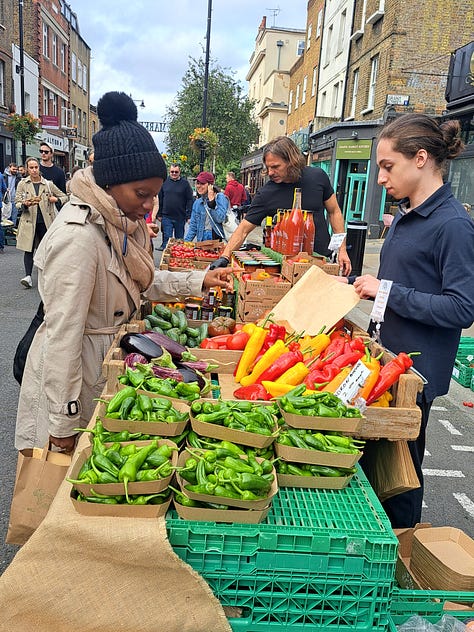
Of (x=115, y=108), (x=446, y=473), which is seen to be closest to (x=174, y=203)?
(x=446, y=473)

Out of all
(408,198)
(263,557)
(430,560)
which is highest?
(408,198)

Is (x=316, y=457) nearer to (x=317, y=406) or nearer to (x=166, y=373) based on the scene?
(x=317, y=406)

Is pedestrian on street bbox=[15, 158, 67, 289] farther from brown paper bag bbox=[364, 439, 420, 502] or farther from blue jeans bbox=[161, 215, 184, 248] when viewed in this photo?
brown paper bag bbox=[364, 439, 420, 502]

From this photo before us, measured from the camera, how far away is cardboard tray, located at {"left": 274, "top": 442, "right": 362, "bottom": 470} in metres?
2.10

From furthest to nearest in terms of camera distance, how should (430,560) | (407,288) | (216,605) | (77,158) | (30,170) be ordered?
(77,158), (30,170), (407,288), (430,560), (216,605)

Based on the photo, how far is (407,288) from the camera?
9.23ft

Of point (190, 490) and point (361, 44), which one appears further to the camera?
point (361, 44)

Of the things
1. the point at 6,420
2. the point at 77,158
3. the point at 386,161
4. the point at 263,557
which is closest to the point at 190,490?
the point at 263,557

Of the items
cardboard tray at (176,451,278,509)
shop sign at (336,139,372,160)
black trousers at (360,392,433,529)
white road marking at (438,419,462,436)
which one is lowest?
white road marking at (438,419,462,436)

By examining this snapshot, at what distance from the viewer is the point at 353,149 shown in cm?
2202

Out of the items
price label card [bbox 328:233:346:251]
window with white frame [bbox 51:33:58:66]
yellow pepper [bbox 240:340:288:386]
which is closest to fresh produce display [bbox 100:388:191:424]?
yellow pepper [bbox 240:340:288:386]

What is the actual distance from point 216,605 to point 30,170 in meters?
10.2

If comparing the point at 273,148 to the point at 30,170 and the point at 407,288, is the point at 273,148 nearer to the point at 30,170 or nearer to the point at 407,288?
the point at 407,288

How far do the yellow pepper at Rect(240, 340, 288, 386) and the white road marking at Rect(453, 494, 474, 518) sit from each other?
84.6 inches
